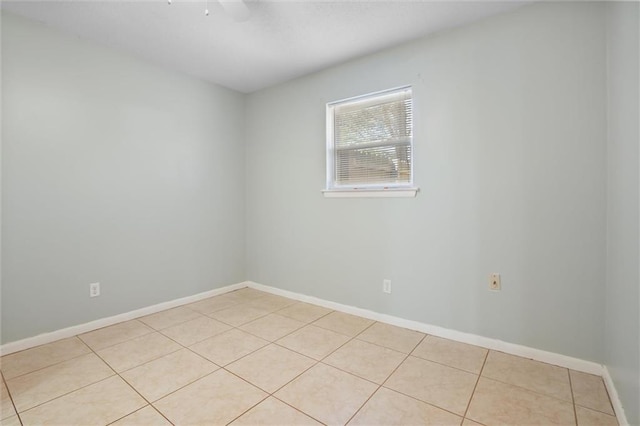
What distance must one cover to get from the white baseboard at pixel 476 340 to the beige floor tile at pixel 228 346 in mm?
911

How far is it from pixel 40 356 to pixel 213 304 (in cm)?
135

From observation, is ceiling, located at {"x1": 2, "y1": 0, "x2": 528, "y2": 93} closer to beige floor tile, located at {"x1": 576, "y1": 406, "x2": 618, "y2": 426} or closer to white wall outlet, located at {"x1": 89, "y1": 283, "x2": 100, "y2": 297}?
white wall outlet, located at {"x1": 89, "y1": 283, "x2": 100, "y2": 297}

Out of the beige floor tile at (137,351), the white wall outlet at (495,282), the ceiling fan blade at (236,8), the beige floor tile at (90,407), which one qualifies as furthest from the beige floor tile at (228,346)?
the ceiling fan blade at (236,8)

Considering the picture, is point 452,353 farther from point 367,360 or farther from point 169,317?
point 169,317

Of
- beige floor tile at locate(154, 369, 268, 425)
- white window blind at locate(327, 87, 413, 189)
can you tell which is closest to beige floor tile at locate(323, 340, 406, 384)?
beige floor tile at locate(154, 369, 268, 425)

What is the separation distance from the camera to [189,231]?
3.14 meters

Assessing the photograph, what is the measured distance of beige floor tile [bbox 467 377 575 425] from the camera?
1401mm

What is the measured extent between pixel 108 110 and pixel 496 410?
348 cm

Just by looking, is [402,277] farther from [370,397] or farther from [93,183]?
[93,183]

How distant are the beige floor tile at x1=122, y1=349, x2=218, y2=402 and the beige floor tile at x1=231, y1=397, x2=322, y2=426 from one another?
0.49 m

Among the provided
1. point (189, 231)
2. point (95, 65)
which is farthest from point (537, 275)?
point (95, 65)

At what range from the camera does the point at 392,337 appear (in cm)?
231

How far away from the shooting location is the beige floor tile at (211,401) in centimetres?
142

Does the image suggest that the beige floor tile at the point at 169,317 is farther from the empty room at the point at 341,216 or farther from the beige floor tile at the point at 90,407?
the beige floor tile at the point at 90,407
